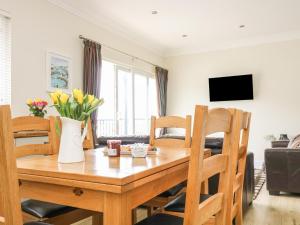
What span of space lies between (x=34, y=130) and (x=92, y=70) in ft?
9.66

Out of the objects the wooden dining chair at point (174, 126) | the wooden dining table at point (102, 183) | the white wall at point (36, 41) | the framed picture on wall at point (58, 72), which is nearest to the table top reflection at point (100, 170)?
the wooden dining table at point (102, 183)

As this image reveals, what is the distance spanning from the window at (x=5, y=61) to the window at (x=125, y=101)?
197 centimetres

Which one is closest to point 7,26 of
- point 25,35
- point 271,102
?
point 25,35

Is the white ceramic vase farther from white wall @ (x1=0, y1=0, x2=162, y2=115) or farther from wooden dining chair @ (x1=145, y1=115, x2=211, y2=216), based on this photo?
white wall @ (x1=0, y1=0, x2=162, y2=115)

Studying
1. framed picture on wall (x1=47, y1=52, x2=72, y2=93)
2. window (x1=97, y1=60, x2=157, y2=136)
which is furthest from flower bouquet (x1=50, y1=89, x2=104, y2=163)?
window (x1=97, y1=60, x2=157, y2=136)

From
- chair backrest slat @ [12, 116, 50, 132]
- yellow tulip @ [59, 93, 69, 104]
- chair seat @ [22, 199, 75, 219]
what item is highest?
yellow tulip @ [59, 93, 69, 104]

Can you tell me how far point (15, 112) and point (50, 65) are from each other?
87 centimetres

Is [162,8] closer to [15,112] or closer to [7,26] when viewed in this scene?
[7,26]

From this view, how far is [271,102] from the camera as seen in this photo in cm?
598

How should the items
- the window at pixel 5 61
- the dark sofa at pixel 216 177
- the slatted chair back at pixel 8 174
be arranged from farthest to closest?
the window at pixel 5 61
the dark sofa at pixel 216 177
the slatted chair back at pixel 8 174

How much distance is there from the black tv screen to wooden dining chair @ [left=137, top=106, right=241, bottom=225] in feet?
16.6

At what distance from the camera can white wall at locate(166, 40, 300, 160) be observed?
5.79m

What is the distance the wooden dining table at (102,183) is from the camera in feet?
3.29

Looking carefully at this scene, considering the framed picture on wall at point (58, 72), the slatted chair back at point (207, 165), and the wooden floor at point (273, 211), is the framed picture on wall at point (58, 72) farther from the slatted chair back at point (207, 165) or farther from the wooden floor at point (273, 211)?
the slatted chair back at point (207, 165)
